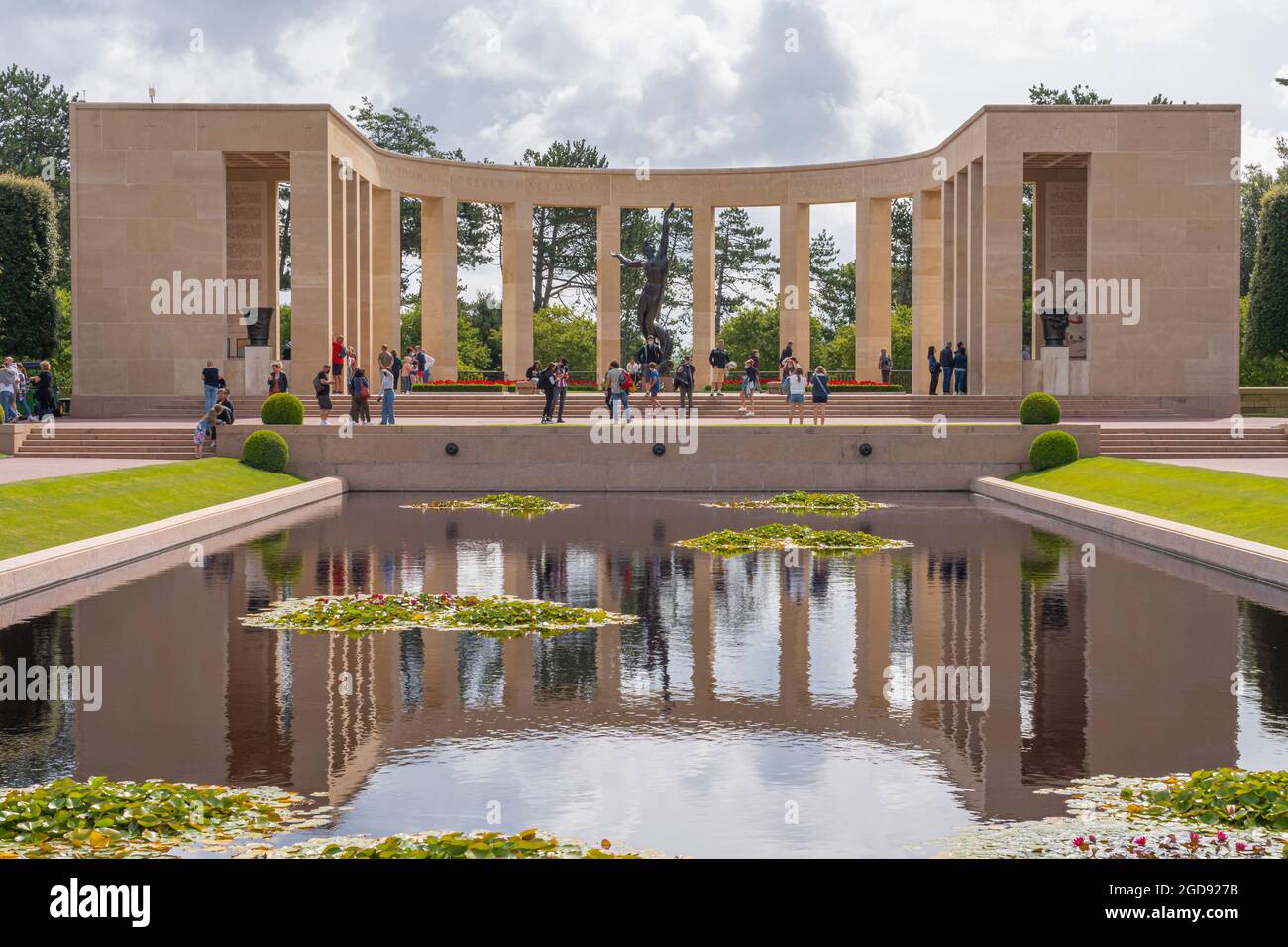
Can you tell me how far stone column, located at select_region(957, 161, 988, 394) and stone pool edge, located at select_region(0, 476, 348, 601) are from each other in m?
26.6

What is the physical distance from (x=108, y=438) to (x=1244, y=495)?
24534mm

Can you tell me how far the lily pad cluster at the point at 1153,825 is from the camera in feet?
23.3

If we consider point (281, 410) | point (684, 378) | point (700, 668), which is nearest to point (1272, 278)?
point (684, 378)

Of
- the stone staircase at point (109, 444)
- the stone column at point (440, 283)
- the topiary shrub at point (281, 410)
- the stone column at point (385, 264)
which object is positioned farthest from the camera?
the stone column at point (440, 283)

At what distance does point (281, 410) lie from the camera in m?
33.4

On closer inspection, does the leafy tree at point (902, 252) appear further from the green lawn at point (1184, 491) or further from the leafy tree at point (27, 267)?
the green lawn at point (1184, 491)

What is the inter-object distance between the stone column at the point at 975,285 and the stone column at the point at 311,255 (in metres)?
20.3

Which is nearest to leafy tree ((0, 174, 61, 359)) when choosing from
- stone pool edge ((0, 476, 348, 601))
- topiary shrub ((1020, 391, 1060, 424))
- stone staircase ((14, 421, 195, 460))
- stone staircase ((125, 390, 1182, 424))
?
stone staircase ((125, 390, 1182, 424))

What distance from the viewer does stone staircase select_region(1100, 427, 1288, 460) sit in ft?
114

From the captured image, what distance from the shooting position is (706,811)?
307 inches

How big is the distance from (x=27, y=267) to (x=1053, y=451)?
119ft

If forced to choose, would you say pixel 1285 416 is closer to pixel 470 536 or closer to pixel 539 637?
pixel 470 536

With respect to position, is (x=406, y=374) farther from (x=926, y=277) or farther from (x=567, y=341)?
(x=567, y=341)

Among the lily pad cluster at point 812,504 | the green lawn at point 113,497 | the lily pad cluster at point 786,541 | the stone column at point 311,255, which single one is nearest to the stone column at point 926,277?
the stone column at point 311,255
